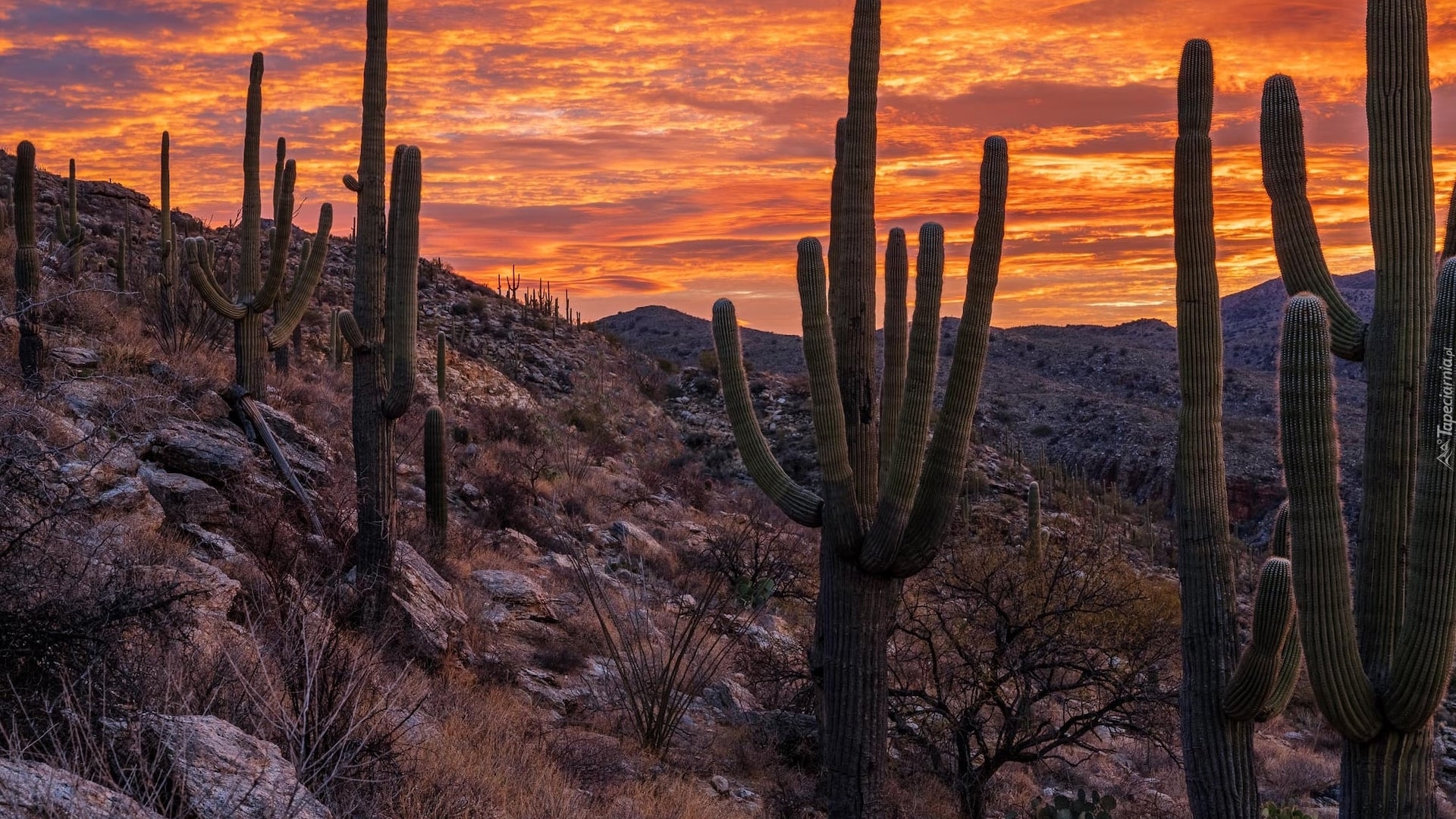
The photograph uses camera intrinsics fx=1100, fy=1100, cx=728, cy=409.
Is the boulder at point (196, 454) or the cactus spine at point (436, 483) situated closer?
the boulder at point (196, 454)

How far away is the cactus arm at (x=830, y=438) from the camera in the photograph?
25.1ft

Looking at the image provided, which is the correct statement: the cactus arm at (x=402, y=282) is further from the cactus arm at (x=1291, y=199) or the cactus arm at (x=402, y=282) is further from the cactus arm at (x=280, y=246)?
the cactus arm at (x=1291, y=199)

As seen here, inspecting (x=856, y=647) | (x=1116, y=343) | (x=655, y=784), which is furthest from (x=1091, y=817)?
(x=1116, y=343)

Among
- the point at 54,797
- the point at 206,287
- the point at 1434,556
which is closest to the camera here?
the point at 54,797

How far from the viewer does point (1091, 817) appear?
8.88 metres

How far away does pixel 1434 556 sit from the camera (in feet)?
18.6

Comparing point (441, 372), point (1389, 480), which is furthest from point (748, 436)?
point (441, 372)

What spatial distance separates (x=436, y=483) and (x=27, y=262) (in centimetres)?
604

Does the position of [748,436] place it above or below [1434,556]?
above

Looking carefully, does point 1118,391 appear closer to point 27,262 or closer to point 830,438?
point 27,262

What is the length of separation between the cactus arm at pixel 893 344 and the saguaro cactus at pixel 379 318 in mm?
4642

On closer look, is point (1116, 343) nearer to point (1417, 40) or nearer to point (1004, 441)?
point (1004, 441)

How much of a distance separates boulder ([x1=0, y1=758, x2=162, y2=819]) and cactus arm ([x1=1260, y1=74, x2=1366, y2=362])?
7231 mm

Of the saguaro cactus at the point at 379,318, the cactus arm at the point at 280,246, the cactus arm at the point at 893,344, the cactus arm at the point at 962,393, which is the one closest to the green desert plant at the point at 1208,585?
the cactus arm at the point at 962,393
